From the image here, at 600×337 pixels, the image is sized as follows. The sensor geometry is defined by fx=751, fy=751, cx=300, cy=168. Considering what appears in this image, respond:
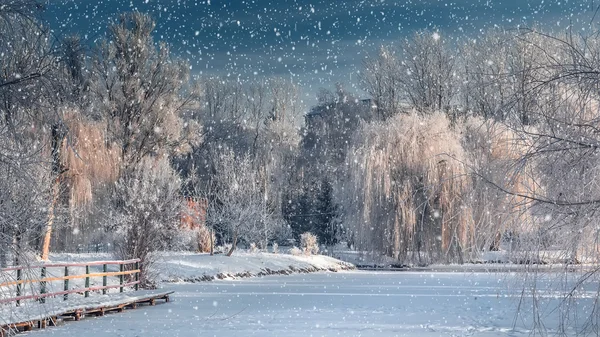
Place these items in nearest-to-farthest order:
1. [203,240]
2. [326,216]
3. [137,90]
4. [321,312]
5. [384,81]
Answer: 1. [321,312]
2. [203,240]
3. [137,90]
4. [326,216]
5. [384,81]

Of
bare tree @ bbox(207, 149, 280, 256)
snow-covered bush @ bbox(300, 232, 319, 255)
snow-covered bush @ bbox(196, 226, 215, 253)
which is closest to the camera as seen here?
snow-covered bush @ bbox(196, 226, 215, 253)

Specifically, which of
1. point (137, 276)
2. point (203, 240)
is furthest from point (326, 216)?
point (137, 276)

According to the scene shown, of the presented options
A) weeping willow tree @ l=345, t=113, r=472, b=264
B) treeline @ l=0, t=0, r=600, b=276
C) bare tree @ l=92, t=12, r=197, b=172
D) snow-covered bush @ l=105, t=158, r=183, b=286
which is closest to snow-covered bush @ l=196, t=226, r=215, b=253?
treeline @ l=0, t=0, r=600, b=276

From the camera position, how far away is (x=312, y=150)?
2143 inches

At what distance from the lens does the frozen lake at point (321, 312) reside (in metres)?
13.0

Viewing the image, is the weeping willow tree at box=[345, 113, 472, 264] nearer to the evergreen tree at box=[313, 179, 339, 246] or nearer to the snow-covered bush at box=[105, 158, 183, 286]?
the snow-covered bush at box=[105, 158, 183, 286]

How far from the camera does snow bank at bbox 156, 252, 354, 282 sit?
26095 millimetres

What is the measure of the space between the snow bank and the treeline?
1153mm

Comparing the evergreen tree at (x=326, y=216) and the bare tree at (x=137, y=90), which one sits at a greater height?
the bare tree at (x=137, y=90)

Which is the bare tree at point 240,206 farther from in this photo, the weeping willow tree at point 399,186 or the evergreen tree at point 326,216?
the weeping willow tree at point 399,186

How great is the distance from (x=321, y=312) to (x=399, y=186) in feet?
49.8

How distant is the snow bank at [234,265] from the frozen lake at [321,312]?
5.16 ft

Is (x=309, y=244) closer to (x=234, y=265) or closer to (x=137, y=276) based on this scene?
(x=234, y=265)

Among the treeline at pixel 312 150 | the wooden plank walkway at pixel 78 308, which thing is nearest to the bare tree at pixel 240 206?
the treeline at pixel 312 150
